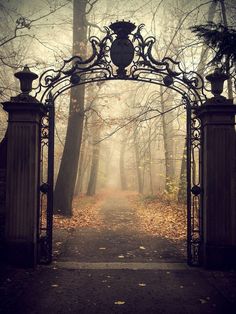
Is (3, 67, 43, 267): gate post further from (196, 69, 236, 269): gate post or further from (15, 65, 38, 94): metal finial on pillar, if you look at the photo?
(196, 69, 236, 269): gate post

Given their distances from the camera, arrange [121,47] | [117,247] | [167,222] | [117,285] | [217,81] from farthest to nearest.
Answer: [167,222]
[117,247]
[121,47]
[217,81]
[117,285]

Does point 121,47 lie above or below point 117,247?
above

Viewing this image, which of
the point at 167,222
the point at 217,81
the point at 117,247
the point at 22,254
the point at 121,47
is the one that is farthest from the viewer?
the point at 167,222

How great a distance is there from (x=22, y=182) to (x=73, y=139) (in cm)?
758

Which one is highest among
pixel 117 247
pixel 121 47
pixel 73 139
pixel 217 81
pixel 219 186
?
pixel 121 47

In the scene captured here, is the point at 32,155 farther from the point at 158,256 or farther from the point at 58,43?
the point at 58,43

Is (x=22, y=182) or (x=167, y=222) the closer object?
(x=22, y=182)

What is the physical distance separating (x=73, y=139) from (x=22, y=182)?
24.9 ft

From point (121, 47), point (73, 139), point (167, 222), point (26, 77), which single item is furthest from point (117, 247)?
point (73, 139)

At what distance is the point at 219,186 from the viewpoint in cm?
692

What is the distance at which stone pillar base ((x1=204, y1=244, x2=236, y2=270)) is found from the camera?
6832 mm

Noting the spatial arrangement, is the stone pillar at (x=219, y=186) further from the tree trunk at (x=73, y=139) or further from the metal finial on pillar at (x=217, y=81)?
the tree trunk at (x=73, y=139)

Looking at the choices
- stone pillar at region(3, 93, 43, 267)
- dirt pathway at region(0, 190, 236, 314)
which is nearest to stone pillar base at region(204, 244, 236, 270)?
dirt pathway at region(0, 190, 236, 314)

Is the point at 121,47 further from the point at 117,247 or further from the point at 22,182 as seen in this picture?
the point at 117,247
